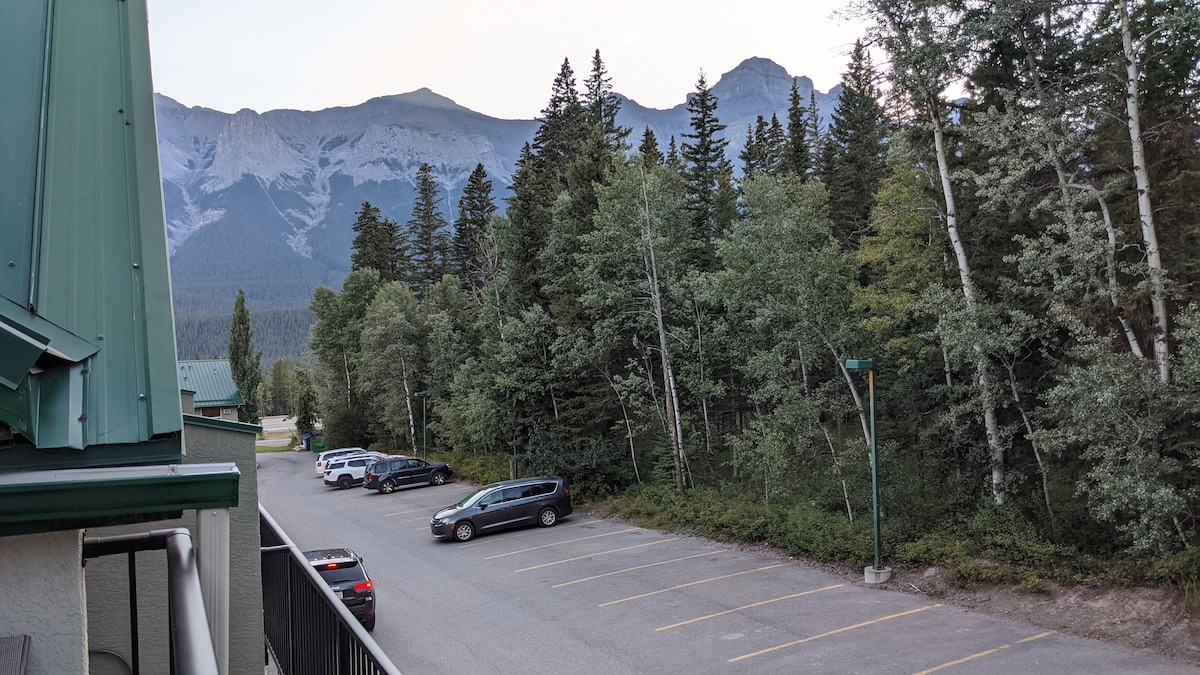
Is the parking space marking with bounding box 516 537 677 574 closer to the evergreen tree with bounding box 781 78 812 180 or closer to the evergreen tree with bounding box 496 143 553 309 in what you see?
the evergreen tree with bounding box 496 143 553 309

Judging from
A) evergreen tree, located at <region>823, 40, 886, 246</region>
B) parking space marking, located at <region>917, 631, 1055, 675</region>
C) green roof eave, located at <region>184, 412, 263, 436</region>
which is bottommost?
parking space marking, located at <region>917, 631, 1055, 675</region>

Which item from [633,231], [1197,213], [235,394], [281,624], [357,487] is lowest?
[357,487]

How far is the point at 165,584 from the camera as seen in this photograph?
434cm

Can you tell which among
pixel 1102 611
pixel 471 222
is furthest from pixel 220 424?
pixel 471 222

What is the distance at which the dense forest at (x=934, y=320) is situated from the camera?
549 inches

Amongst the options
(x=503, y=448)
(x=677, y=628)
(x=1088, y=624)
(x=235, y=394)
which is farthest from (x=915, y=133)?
(x=503, y=448)

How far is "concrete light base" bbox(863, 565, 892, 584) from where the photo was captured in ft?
53.0

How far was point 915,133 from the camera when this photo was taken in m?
19.2

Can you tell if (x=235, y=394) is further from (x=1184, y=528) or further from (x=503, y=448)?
(x=1184, y=528)

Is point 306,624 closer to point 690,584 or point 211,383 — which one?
point 690,584

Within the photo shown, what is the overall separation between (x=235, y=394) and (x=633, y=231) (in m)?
13.5

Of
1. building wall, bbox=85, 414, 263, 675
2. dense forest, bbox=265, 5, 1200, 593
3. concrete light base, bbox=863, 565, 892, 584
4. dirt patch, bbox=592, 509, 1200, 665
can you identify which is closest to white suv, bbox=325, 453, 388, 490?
dense forest, bbox=265, 5, 1200, 593

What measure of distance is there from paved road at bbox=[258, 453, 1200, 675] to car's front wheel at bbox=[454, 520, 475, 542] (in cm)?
31

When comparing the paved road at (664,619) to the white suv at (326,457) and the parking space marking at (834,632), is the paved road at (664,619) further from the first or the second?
the white suv at (326,457)
